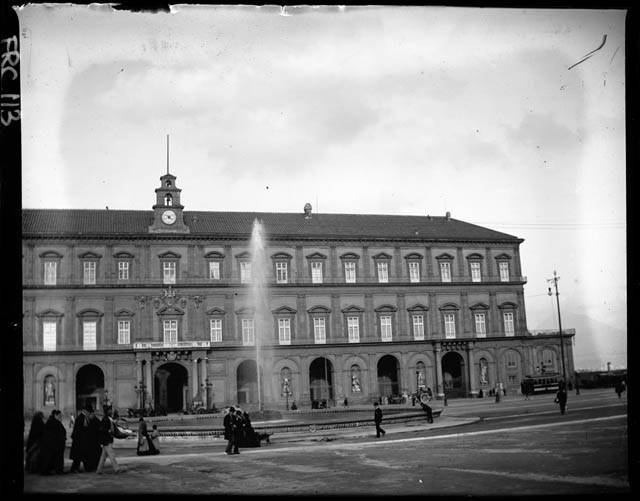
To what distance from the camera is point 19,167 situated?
9500mm

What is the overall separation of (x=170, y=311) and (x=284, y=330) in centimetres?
510

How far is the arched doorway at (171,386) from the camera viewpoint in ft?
103

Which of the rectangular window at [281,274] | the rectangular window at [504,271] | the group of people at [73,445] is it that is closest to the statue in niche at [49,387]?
the group of people at [73,445]

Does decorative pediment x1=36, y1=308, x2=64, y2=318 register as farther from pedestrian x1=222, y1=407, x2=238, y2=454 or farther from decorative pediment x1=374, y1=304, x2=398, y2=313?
decorative pediment x1=374, y1=304, x2=398, y2=313

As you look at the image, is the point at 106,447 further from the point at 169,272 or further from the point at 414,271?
the point at 414,271

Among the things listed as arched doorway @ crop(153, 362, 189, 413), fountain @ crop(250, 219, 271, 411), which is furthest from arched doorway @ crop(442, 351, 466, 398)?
arched doorway @ crop(153, 362, 189, 413)

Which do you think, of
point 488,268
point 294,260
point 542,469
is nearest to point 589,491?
point 542,469

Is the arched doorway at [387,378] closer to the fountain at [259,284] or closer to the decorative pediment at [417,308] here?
the decorative pediment at [417,308]

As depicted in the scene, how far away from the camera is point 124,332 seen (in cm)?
2748

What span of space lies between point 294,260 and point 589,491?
18691 millimetres

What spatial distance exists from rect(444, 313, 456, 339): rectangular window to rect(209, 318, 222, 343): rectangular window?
9.93 metres

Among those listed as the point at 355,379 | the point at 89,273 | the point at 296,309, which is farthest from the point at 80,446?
the point at 355,379

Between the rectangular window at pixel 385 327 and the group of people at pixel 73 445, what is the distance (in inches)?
605

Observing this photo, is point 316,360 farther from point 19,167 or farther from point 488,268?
point 19,167
